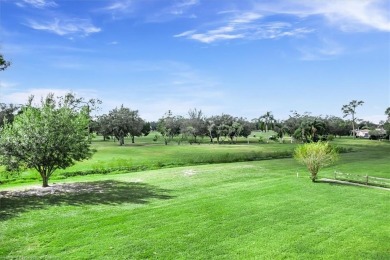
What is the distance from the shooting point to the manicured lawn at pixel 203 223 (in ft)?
58.1

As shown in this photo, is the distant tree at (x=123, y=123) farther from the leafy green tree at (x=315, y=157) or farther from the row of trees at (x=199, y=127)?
the leafy green tree at (x=315, y=157)

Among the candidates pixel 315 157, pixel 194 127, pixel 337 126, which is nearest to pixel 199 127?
pixel 194 127

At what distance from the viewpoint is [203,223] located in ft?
72.5

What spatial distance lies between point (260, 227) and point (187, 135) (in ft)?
409

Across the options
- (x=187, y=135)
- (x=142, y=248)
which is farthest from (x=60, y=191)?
(x=187, y=135)

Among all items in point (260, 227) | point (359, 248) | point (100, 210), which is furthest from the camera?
point (100, 210)

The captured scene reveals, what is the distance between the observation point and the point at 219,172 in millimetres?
45688

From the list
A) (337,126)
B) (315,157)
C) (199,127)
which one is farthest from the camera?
(337,126)

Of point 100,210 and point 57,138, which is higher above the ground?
point 57,138

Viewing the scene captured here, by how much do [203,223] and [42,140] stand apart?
64.2 feet

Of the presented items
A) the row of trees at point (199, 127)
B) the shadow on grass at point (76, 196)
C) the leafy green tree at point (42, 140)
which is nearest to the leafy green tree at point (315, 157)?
the shadow on grass at point (76, 196)

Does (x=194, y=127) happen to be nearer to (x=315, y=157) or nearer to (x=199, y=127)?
(x=199, y=127)

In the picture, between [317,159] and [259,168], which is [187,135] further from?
[317,159]

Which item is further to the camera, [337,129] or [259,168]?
[337,129]
